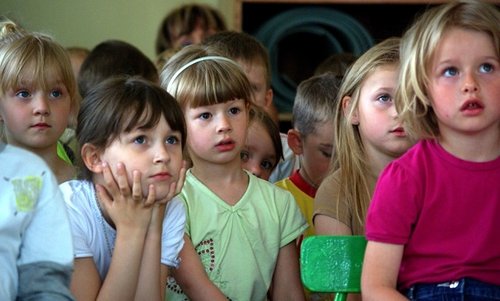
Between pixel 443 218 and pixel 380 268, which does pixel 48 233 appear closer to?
pixel 380 268

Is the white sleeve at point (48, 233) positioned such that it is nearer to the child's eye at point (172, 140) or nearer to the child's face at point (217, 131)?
the child's eye at point (172, 140)

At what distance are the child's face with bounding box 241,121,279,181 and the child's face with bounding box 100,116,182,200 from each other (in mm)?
800

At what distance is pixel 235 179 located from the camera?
2.67m

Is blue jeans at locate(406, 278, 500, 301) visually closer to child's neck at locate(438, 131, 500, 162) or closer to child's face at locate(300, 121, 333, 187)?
child's neck at locate(438, 131, 500, 162)

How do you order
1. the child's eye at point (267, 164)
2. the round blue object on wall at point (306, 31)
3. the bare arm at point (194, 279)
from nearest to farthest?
the bare arm at point (194, 279), the child's eye at point (267, 164), the round blue object on wall at point (306, 31)

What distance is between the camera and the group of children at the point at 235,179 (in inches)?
79.5

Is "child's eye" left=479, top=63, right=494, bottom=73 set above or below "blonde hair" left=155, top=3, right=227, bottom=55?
below

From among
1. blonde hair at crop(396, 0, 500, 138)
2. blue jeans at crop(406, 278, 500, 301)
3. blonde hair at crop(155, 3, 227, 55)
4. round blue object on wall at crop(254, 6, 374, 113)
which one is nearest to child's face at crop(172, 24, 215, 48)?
blonde hair at crop(155, 3, 227, 55)

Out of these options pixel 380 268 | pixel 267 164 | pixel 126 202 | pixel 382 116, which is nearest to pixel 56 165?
pixel 267 164

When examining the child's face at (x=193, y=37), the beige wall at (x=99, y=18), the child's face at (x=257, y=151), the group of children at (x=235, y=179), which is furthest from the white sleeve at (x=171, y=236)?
the beige wall at (x=99, y=18)

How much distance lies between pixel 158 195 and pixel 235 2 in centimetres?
276

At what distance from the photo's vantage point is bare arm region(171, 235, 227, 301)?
7.97 ft

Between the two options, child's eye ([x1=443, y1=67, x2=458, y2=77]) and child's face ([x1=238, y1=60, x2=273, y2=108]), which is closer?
child's eye ([x1=443, y1=67, x2=458, y2=77])

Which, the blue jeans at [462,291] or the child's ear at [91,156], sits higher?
the child's ear at [91,156]
